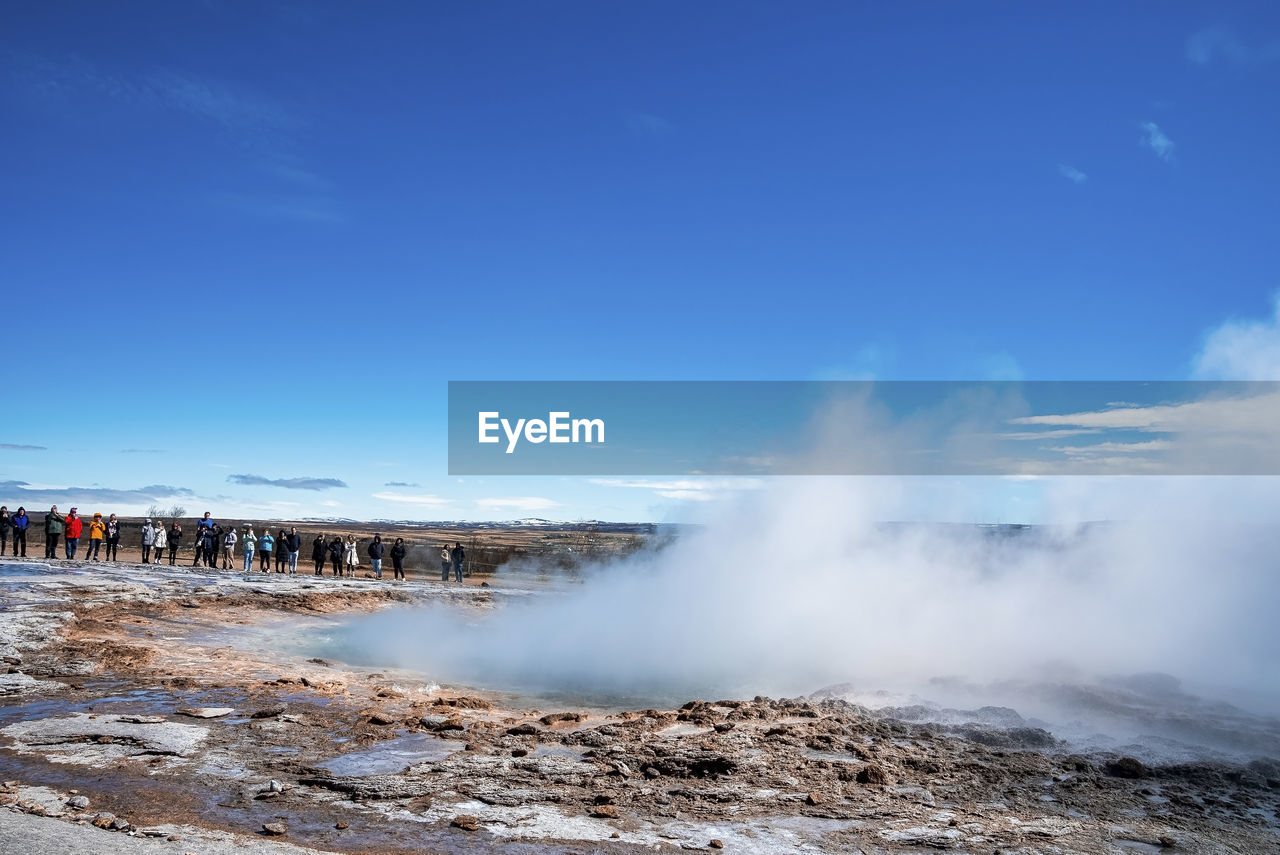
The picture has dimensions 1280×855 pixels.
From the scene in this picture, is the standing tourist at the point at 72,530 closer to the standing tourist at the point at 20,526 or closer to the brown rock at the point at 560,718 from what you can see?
the standing tourist at the point at 20,526

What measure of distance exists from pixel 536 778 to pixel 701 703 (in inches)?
122

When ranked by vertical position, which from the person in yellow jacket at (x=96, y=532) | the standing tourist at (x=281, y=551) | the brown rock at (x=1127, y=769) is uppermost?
the person in yellow jacket at (x=96, y=532)

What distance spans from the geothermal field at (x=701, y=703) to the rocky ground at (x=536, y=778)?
1.5 inches

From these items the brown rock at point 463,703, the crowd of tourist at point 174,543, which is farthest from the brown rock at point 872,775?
the crowd of tourist at point 174,543

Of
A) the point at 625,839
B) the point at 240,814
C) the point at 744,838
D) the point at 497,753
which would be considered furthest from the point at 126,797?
the point at 744,838

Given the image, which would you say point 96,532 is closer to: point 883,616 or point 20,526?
point 20,526

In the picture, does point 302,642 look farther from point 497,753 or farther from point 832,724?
point 832,724

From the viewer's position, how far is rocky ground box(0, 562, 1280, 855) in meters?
5.14

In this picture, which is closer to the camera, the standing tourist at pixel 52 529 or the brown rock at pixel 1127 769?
the brown rock at pixel 1127 769

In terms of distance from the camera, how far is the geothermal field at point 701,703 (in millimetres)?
5406

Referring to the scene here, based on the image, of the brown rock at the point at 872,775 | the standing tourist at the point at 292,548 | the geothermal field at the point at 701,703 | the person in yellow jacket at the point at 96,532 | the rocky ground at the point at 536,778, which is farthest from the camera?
the standing tourist at the point at 292,548

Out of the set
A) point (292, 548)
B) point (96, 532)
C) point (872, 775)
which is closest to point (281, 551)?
point (292, 548)

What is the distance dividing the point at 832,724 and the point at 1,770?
7.17 metres

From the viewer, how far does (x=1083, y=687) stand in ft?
35.5
